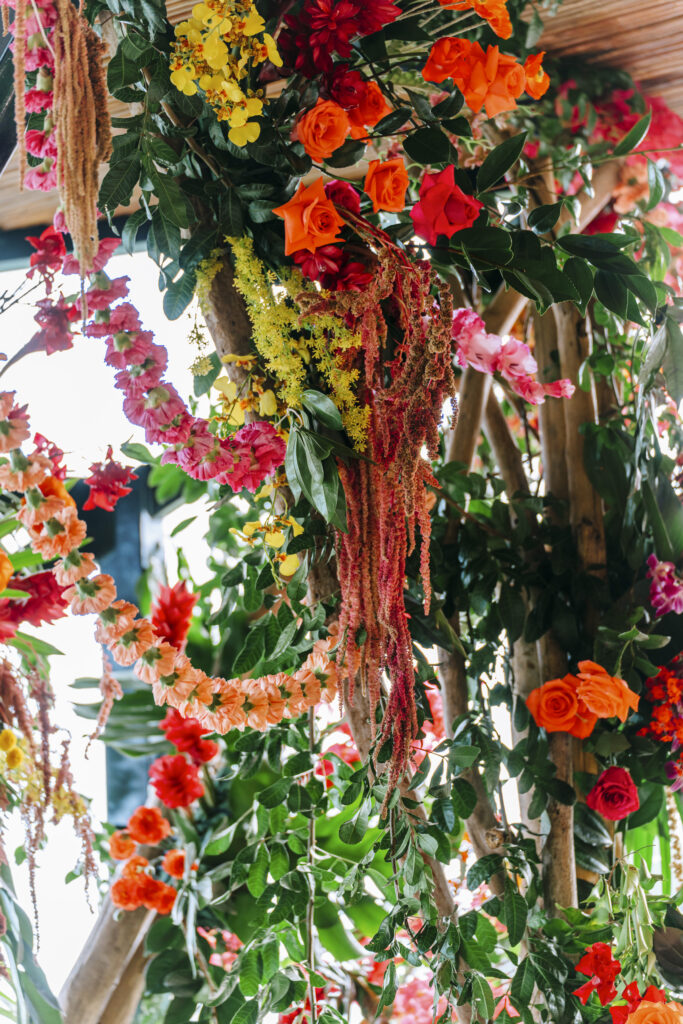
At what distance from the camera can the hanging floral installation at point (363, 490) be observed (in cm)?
72

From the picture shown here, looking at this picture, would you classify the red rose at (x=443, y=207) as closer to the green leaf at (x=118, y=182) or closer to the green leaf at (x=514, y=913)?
the green leaf at (x=118, y=182)

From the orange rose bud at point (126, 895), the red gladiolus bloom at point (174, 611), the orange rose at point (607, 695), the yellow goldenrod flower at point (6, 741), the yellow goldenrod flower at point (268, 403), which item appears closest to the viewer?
the yellow goldenrod flower at point (268, 403)

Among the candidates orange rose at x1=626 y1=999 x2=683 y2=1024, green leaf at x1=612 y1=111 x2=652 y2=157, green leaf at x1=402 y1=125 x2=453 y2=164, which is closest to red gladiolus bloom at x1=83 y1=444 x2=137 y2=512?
green leaf at x1=402 y1=125 x2=453 y2=164

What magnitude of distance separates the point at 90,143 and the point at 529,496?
32.2 inches

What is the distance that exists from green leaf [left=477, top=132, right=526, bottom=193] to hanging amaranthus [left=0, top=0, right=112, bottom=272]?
1.16 ft

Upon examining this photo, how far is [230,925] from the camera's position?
139 centimetres

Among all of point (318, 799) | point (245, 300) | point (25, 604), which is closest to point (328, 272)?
point (245, 300)

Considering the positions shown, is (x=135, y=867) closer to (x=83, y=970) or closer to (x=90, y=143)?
(x=83, y=970)

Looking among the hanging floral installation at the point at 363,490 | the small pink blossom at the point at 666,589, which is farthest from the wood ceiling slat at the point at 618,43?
the small pink blossom at the point at 666,589

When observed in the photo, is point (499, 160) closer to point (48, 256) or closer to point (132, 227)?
point (132, 227)

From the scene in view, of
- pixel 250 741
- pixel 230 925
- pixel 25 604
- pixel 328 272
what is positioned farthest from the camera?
pixel 230 925

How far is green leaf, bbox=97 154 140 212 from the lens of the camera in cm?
71

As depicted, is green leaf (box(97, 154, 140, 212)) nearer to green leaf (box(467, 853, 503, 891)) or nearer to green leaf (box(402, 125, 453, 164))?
green leaf (box(402, 125, 453, 164))

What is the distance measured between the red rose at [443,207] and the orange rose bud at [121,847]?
125 cm
